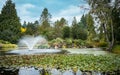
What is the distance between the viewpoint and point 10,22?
50562 mm

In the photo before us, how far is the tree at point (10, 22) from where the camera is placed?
4638 centimetres

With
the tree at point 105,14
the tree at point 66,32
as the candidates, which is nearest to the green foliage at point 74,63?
the tree at point 105,14

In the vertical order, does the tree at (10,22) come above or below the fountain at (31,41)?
above

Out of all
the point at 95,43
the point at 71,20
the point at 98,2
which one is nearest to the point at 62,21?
the point at 71,20

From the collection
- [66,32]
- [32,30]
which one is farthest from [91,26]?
[32,30]

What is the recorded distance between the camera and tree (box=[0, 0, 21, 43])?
46.4 metres

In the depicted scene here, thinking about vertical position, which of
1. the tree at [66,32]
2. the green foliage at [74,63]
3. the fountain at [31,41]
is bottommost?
the green foliage at [74,63]

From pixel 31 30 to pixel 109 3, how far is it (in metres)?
36.1

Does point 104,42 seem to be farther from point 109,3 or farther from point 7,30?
point 7,30

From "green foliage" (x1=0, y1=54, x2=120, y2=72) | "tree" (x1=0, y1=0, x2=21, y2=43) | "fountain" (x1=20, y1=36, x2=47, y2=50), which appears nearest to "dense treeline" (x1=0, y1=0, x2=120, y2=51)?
"tree" (x1=0, y1=0, x2=21, y2=43)

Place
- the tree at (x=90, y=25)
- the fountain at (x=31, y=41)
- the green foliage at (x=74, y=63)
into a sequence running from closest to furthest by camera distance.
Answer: the green foliage at (x=74, y=63), the tree at (x=90, y=25), the fountain at (x=31, y=41)

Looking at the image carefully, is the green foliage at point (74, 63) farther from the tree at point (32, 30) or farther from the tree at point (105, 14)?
the tree at point (32, 30)

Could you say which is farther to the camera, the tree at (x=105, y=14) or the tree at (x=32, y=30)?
the tree at (x=32, y=30)

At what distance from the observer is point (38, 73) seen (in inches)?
364
